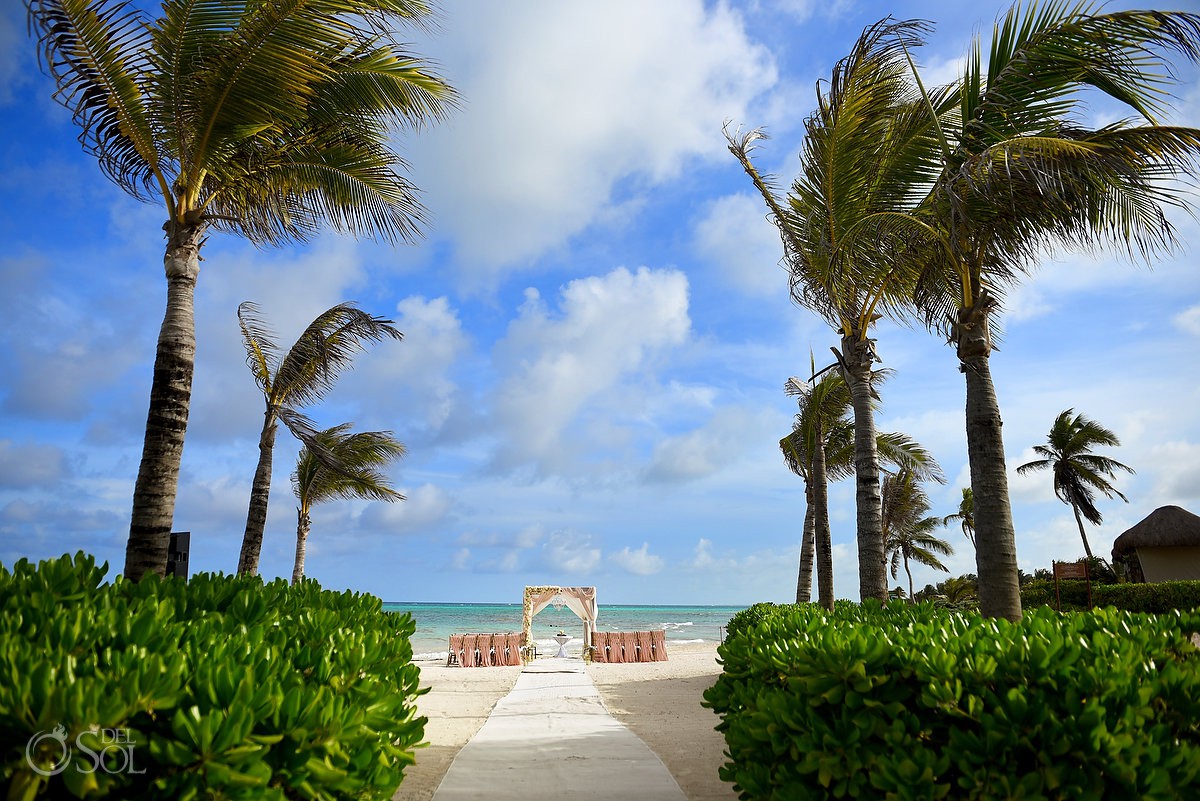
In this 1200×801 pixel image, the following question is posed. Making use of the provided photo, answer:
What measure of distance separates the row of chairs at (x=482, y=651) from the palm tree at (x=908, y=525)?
634 inches

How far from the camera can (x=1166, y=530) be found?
24.6 metres

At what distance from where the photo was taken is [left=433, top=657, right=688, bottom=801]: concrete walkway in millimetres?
5160

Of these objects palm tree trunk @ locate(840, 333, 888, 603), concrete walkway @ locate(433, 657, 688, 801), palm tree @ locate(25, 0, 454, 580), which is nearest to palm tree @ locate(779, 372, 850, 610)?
palm tree trunk @ locate(840, 333, 888, 603)

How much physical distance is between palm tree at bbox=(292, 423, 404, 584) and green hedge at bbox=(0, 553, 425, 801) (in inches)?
727

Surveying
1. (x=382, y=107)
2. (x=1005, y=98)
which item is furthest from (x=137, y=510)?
(x=1005, y=98)

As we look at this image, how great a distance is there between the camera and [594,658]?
2042 cm

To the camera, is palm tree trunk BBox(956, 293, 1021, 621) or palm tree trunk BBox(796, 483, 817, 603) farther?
palm tree trunk BBox(796, 483, 817, 603)

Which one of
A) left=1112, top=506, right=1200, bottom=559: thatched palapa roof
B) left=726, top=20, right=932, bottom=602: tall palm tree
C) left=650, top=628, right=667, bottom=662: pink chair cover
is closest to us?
left=726, top=20, right=932, bottom=602: tall palm tree

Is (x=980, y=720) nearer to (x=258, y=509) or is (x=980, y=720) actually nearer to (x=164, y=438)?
(x=164, y=438)

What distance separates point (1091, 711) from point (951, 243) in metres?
5.50

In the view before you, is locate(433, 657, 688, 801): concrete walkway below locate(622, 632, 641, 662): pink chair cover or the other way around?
the other way around

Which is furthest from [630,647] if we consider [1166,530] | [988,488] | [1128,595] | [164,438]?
[1166,530]

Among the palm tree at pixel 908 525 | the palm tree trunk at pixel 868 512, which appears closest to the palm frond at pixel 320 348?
the palm tree trunk at pixel 868 512

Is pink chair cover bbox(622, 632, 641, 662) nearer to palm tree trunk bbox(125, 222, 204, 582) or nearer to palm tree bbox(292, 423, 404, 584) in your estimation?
palm tree bbox(292, 423, 404, 584)
